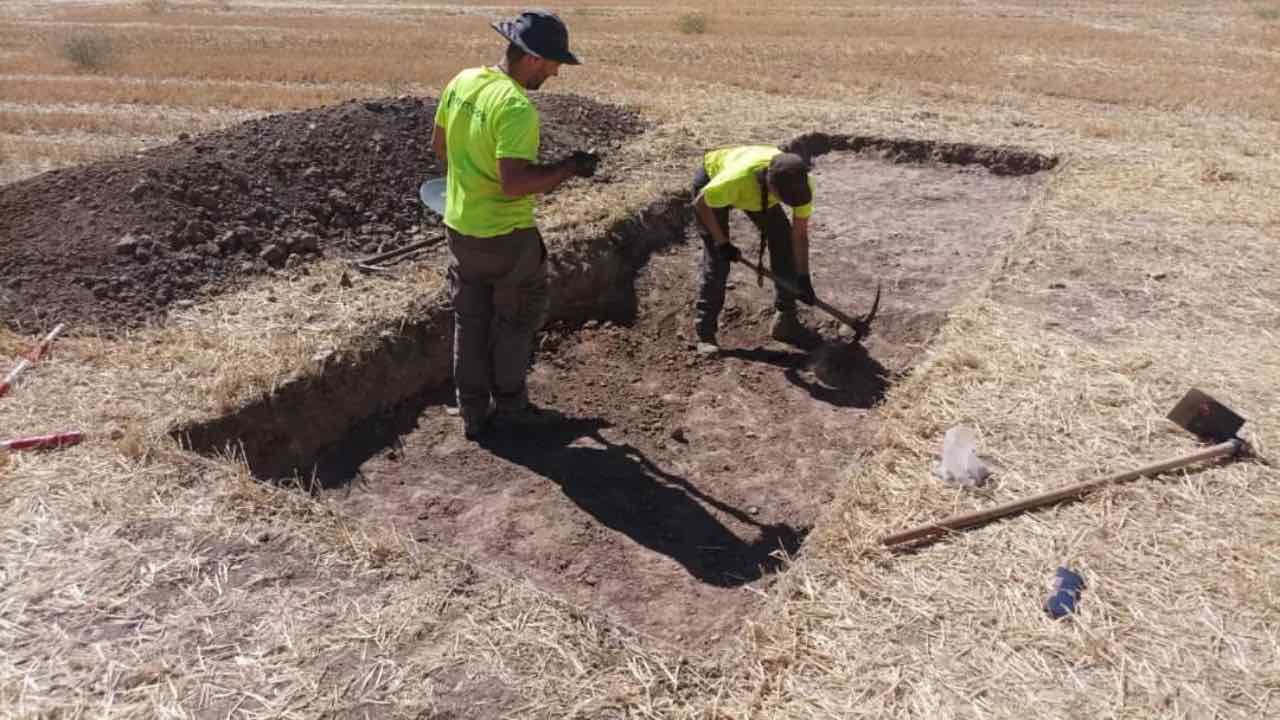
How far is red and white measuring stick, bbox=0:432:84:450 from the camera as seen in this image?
405 centimetres

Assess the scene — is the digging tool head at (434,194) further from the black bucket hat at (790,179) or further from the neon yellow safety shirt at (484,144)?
the black bucket hat at (790,179)

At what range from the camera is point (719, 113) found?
36.4 ft

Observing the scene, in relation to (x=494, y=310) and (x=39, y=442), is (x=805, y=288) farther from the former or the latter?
(x=39, y=442)

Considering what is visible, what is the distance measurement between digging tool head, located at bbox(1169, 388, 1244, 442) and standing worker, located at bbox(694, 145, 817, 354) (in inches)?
83.6

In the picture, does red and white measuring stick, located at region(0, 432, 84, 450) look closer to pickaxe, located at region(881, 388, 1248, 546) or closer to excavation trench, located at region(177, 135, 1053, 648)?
excavation trench, located at region(177, 135, 1053, 648)

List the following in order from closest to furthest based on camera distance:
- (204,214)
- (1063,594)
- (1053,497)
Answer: (1063,594)
(1053,497)
(204,214)

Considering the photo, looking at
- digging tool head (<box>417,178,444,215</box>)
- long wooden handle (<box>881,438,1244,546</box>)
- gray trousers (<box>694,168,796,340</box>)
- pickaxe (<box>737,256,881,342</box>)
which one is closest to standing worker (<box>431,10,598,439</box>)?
digging tool head (<box>417,178,444,215</box>)

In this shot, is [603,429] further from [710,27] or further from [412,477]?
[710,27]

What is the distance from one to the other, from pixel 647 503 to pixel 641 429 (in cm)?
79

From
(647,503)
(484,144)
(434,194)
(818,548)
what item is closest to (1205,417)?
(818,548)

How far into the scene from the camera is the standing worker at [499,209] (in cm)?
403

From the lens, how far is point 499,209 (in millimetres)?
4379

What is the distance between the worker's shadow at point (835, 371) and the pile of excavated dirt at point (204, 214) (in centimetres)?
298

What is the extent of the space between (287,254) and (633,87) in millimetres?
7981
